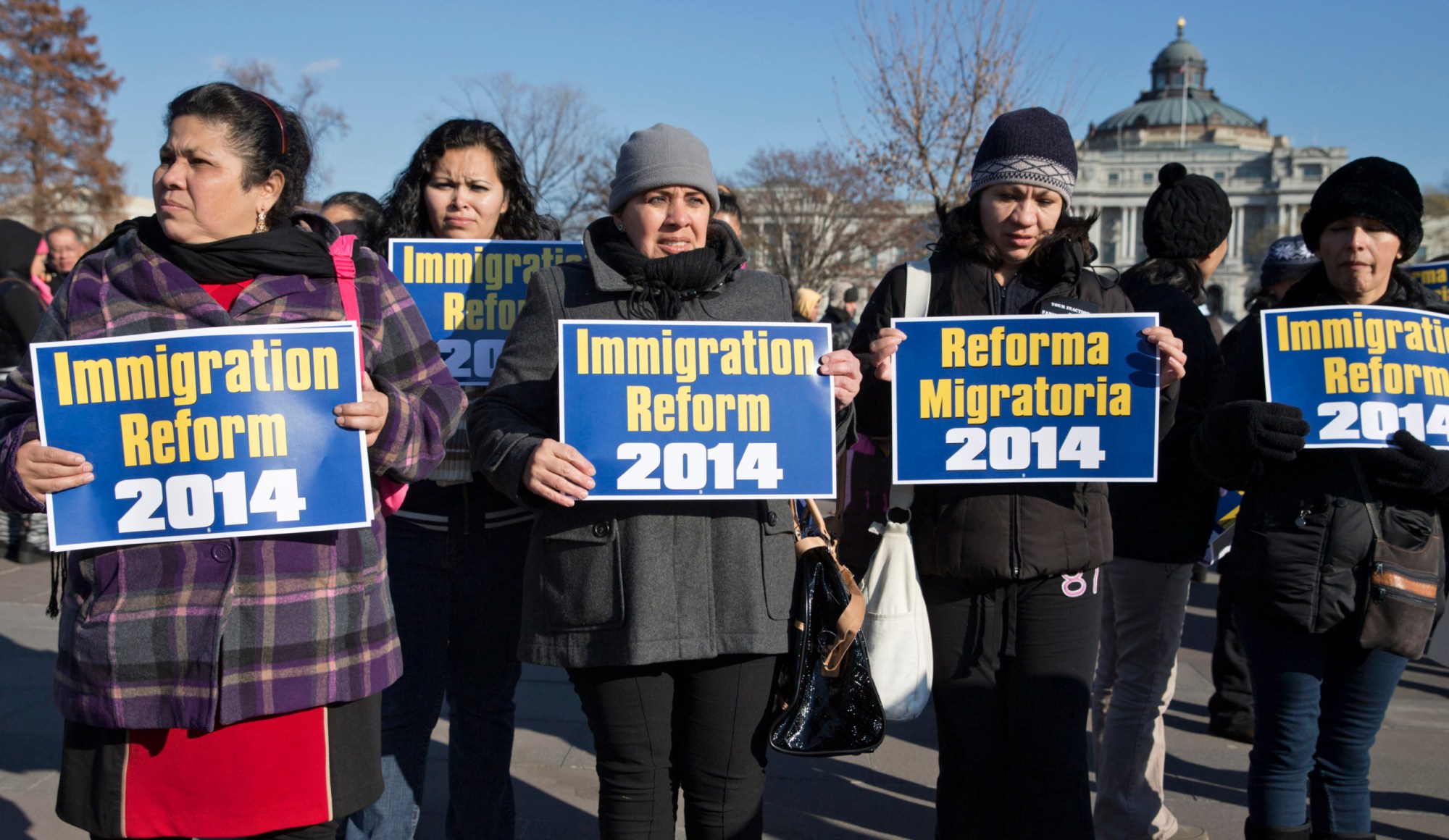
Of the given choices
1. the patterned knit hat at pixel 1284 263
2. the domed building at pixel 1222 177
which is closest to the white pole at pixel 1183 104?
the domed building at pixel 1222 177

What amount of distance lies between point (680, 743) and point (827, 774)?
2017 mm

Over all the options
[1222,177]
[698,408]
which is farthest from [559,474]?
[1222,177]

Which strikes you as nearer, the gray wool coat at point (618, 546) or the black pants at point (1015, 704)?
the gray wool coat at point (618, 546)

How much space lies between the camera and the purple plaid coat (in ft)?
7.00

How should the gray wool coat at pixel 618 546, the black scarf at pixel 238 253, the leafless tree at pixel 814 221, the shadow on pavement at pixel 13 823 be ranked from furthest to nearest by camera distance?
the leafless tree at pixel 814 221 → the shadow on pavement at pixel 13 823 → the gray wool coat at pixel 618 546 → the black scarf at pixel 238 253

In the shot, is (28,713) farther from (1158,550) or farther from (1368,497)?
(1368,497)

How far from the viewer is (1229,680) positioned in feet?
16.7

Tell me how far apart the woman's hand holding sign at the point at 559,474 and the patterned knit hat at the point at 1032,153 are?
1.32m

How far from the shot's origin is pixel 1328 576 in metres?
2.87

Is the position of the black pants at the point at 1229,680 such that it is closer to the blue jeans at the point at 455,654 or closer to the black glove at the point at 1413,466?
the black glove at the point at 1413,466

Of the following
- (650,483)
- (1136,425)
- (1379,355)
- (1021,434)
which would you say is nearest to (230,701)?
(650,483)

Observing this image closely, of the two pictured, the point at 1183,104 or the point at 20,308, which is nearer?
the point at 20,308

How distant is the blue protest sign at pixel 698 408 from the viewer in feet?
8.41

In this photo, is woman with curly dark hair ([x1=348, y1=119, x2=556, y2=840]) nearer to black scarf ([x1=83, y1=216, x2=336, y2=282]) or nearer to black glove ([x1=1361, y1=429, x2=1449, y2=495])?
black scarf ([x1=83, y1=216, x2=336, y2=282])
